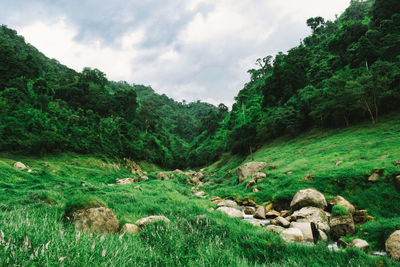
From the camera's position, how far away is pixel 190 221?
6.91m

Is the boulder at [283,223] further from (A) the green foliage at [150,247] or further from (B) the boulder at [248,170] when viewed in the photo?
(B) the boulder at [248,170]

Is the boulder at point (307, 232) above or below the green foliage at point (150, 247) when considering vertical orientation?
below

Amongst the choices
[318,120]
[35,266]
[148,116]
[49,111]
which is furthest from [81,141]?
[318,120]

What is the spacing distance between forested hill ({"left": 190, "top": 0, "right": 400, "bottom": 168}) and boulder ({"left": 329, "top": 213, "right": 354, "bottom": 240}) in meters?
24.3

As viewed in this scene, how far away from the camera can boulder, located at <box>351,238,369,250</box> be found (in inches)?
272

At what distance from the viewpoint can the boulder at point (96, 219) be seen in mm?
5281

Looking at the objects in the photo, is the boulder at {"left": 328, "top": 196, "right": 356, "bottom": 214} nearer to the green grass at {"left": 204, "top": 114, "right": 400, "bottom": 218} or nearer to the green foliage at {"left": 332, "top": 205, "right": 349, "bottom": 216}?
the green grass at {"left": 204, "top": 114, "right": 400, "bottom": 218}

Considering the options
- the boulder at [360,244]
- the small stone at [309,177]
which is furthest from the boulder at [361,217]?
the small stone at [309,177]

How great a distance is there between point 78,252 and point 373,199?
14056mm

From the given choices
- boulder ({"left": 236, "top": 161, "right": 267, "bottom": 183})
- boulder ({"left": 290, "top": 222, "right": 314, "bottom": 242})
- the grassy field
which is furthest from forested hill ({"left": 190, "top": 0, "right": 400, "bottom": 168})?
boulder ({"left": 290, "top": 222, "right": 314, "bottom": 242})

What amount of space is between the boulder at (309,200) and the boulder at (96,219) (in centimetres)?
1085

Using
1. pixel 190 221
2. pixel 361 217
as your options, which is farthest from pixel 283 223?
pixel 190 221

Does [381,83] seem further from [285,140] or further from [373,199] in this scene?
[373,199]

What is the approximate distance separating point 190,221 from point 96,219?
3.08 meters
